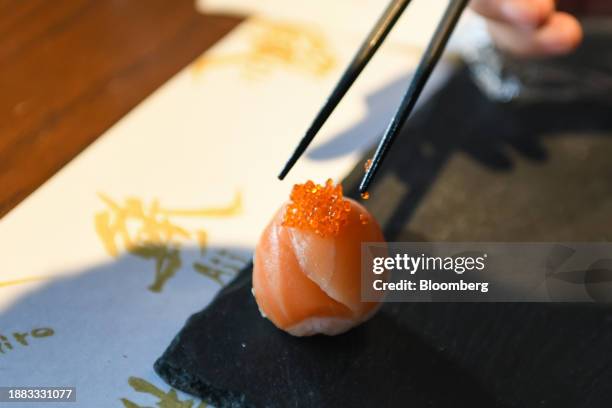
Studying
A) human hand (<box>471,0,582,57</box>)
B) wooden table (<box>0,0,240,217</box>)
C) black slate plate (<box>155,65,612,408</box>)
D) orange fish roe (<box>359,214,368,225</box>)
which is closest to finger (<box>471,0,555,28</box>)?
human hand (<box>471,0,582,57</box>)

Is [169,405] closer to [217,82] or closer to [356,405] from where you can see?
[356,405]

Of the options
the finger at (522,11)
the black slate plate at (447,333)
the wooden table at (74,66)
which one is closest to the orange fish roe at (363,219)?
the black slate plate at (447,333)

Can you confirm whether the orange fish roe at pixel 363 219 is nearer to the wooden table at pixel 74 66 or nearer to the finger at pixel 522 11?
the finger at pixel 522 11

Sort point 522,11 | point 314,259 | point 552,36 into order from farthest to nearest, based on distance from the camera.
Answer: point 552,36
point 522,11
point 314,259

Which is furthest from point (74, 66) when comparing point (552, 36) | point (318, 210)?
point (552, 36)

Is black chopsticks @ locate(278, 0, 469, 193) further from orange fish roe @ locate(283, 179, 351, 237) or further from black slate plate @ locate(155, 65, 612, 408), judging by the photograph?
black slate plate @ locate(155, 65, 612, 408)

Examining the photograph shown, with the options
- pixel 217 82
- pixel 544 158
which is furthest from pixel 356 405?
pixel 217 82

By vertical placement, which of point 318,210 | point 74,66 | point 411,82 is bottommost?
point 74,66

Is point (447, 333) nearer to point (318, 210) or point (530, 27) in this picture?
point (318, 210)
